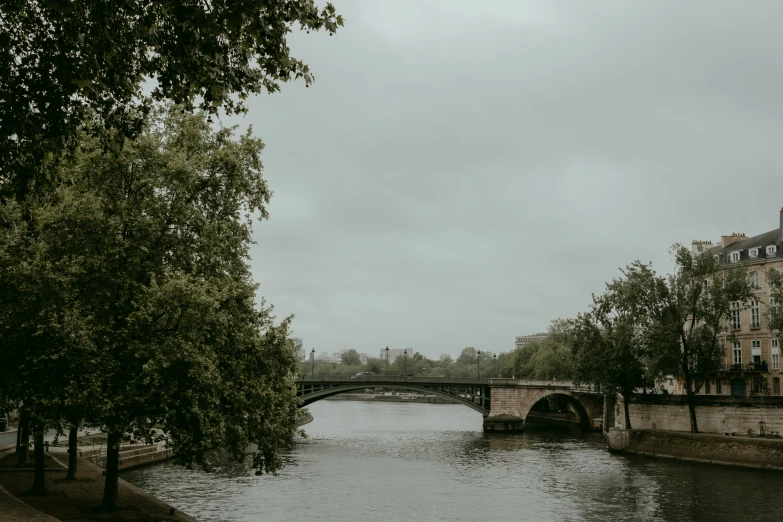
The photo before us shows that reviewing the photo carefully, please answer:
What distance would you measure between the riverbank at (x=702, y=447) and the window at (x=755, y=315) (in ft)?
54.3

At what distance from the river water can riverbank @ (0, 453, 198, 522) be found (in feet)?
11.8

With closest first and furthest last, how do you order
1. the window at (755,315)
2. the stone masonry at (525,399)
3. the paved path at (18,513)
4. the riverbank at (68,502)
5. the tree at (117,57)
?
the tree at (117,57), the paved path at (18,513), the riverbank at (68,502), the window at (755,315), the stone masonry at (525,399)

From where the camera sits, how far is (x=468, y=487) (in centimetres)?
4484

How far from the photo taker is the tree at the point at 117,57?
12.6 meters

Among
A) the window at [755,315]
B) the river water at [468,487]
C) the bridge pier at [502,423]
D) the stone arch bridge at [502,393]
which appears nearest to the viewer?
the river water at [468,487]

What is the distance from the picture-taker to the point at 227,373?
26.2m

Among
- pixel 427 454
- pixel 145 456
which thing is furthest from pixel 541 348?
pixel 145 456

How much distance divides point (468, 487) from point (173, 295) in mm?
27192

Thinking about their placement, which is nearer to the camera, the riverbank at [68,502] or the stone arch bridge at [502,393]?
the riverbank at [68,502]

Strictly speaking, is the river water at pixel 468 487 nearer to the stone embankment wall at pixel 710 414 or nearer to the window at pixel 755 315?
the stone embankment wall at pixel 710 414

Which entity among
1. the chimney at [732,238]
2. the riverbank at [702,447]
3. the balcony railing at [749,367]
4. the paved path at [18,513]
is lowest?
the riverbank at [702,447]

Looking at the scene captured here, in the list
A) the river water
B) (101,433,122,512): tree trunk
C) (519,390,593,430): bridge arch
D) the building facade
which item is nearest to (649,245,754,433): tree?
the river water

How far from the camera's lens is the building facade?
68.8 metres

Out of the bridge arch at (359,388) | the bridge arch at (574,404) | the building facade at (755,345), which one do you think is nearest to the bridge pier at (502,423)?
the bridge arch at (574,404)
